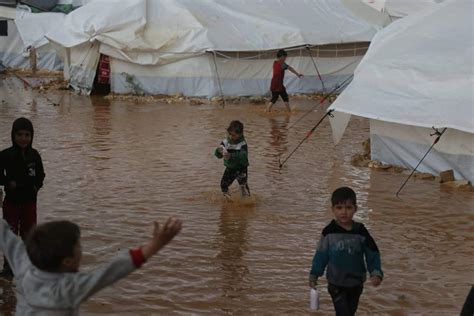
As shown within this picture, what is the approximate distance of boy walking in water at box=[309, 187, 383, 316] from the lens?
4.32 metres

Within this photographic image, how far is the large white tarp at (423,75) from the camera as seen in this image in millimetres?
10367

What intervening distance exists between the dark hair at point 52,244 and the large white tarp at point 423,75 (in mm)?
7750

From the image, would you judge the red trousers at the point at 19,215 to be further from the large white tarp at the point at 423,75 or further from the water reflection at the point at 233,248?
the large white tarp at the point at 423,75

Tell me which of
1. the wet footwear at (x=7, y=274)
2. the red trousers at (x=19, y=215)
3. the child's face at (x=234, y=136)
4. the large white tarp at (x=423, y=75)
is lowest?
the wet footwear at (x=7, y=274)

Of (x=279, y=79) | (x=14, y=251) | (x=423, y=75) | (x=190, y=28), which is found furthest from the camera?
(x=190, y=28)

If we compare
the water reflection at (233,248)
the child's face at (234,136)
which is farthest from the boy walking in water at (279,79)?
the child's face at (234,136)

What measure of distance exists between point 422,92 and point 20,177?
653 cm

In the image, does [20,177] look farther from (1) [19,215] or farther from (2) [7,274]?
(2) [7,274]

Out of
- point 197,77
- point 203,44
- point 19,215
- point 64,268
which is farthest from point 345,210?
point 197,77

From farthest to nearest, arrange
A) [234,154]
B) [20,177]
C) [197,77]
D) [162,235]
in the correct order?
1. [197,77]
2. [234,154]
3. [20,177]
4. [162,235]

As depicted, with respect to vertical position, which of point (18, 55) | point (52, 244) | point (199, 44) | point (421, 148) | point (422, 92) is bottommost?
point (421, 148)

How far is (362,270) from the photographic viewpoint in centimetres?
437

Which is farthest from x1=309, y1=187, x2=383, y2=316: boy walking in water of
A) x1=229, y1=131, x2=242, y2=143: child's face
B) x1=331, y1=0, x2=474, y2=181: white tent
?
x1=331, y1=0, x2=474, y2=181: white tent

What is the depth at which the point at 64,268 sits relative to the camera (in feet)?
9.80
